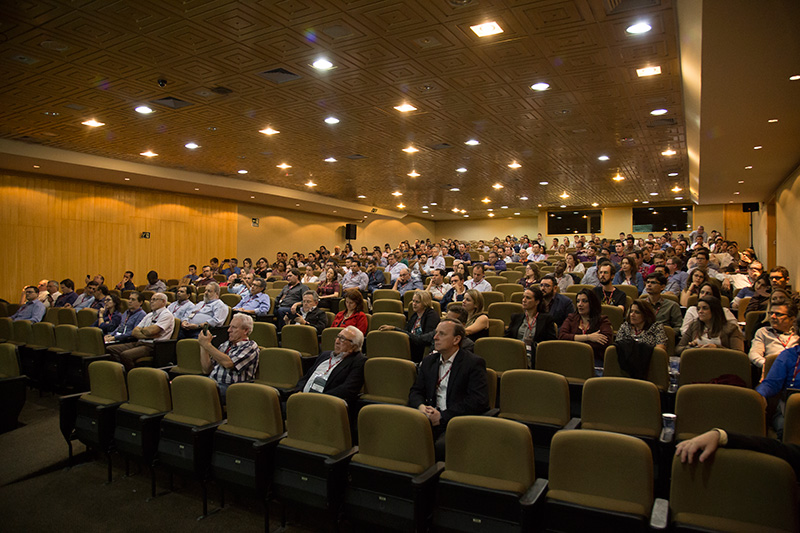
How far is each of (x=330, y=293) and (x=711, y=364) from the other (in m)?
5.66

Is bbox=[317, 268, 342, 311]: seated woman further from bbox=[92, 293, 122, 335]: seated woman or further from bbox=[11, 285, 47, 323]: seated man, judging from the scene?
bbox=[11, 285, 47, 323]: seated man

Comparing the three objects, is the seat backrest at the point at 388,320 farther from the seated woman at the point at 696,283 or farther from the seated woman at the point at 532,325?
the seated woman at the point at 696,283

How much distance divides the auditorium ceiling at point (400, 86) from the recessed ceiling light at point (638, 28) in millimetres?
56

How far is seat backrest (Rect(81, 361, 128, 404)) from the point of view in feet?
13.3

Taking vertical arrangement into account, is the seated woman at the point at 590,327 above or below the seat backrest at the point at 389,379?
above

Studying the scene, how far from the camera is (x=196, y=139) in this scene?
9242 mm

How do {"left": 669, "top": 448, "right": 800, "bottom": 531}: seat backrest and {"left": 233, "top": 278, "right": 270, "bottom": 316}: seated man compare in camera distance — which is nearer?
{"left": 669, "top": 448, "right": 800, "bottom": 531}: seat backrest

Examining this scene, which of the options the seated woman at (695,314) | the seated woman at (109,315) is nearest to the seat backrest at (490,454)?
the seated woman at (695,314)

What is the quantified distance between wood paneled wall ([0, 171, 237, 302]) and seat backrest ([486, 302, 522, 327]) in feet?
35.9

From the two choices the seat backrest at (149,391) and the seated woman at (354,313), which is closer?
the seat backrest at (149,391)

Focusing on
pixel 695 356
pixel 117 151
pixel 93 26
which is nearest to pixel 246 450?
pixel 695 356

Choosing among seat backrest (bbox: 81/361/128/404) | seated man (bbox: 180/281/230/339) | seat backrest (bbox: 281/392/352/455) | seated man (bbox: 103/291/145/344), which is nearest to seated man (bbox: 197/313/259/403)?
seat backrest (bbox: 81/361/128/404)

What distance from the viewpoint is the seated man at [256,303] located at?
732cm

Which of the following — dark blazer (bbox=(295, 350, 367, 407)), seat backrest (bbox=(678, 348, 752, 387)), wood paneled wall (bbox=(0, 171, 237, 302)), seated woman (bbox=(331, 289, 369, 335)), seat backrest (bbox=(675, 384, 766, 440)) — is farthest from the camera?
wood paneled wall (bbox=(0, 171, 237, 302))
